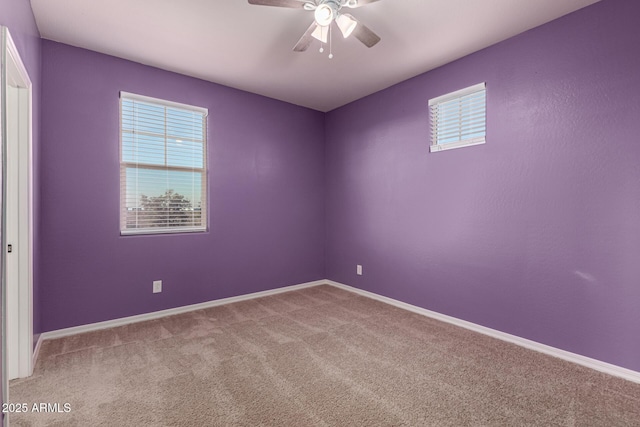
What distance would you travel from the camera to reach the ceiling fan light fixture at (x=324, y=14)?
202 centimetres

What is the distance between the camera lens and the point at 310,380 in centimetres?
214

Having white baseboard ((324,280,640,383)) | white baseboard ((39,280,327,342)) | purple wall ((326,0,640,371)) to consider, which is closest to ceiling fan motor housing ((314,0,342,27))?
purple wall ((326,0,640,371))

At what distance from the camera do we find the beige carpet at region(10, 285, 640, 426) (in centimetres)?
177

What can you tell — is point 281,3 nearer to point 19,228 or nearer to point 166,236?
point 19,228

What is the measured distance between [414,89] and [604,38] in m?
1.65

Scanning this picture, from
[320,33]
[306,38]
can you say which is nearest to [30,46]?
[306,38]

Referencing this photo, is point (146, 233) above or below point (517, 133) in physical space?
below

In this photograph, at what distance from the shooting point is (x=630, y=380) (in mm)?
2154

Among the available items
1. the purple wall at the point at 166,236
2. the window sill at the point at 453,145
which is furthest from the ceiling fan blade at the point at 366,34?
the purple wall at the point at 166,236

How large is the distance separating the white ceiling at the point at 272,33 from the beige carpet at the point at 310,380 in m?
2.69

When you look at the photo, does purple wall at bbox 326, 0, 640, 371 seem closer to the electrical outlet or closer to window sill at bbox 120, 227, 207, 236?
window sill at bbox 120, 227, 207, 236

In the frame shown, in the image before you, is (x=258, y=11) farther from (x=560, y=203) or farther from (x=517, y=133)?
(x=560, y=203)

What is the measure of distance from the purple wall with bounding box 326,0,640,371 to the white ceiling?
0.30m

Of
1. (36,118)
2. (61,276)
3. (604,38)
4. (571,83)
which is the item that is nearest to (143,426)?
(61,276)
